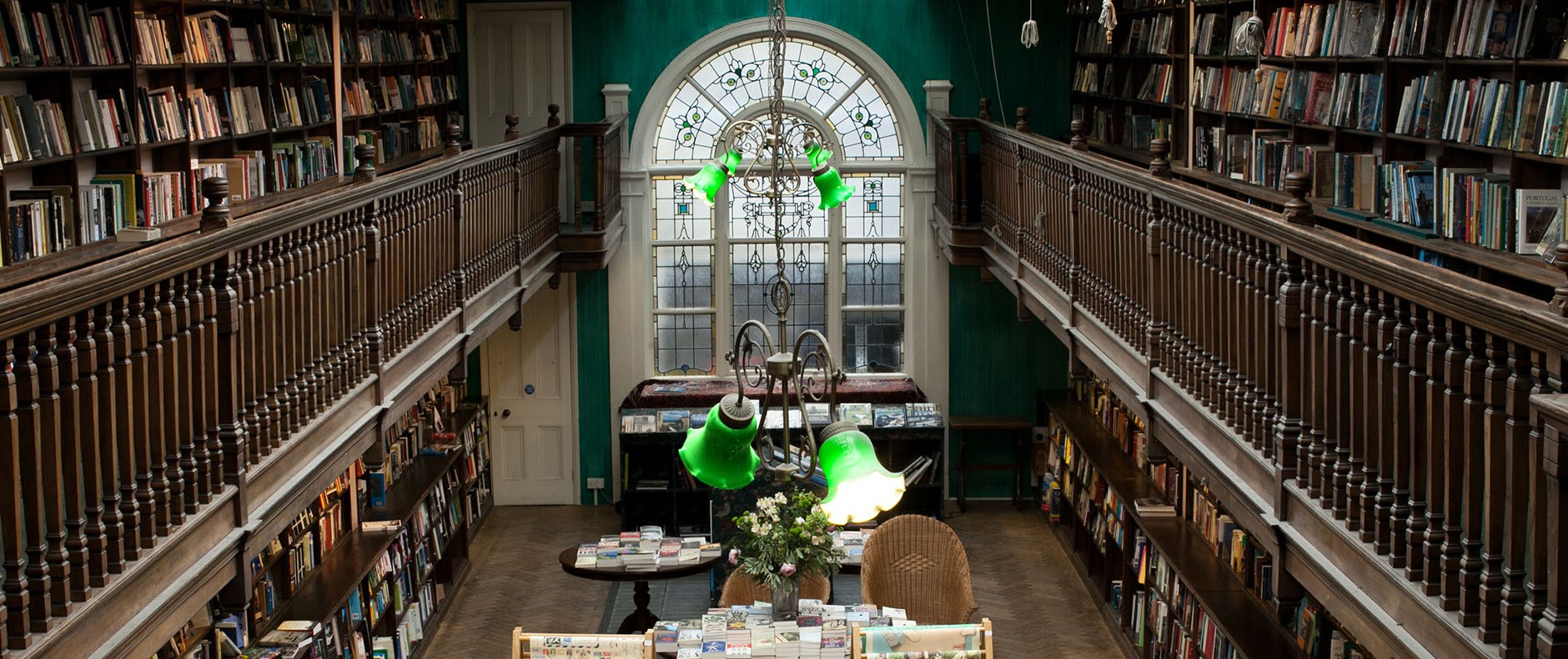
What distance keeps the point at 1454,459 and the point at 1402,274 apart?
0.45 metres

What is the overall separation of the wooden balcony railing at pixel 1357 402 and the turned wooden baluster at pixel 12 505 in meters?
3.18

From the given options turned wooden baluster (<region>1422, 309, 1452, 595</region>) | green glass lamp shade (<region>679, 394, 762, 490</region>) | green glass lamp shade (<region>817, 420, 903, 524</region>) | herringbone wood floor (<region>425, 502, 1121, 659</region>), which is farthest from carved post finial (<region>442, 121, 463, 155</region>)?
turned wooden baluster (<region>1422, 309, 1452, 595</region>)

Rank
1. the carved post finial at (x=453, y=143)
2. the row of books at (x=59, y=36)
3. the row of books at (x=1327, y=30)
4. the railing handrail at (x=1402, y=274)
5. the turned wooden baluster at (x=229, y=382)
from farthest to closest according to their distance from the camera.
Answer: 1. the carved post finial at (x=453, y=143)
2. the row of books at (x=1327, y=30)
3. the row of books at (x=59, y=36)
4. the turned wooden baluster at (x=229, y=382)
5. the railing handrail at (x=1402, y=274)

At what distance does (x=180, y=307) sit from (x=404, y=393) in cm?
219

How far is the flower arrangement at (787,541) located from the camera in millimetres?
8008

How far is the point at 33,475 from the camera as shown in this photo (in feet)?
11.3

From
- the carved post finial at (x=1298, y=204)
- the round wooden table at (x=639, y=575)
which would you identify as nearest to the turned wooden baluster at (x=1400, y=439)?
the carved post finial at (x=1298, y=204)

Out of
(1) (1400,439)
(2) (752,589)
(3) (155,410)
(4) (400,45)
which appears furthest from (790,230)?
(1) (1400,439)

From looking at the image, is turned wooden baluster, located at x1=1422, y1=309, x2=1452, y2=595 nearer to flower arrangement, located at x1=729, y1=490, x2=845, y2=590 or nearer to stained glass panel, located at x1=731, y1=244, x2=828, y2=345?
flower arrangement, located at x1=729, y1=490, x2=845, y2=590

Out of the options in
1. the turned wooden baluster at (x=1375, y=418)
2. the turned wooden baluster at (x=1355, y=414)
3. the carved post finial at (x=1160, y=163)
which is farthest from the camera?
the carved post finial at (x=1160, y=163)

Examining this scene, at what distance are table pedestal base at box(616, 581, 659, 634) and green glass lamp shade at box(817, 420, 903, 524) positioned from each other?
5.41 metres

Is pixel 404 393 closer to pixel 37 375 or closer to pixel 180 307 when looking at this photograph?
pixel 180 307

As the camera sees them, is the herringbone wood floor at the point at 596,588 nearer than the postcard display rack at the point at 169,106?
No

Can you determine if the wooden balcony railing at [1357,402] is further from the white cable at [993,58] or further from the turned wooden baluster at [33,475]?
the white cable at [993,58]
